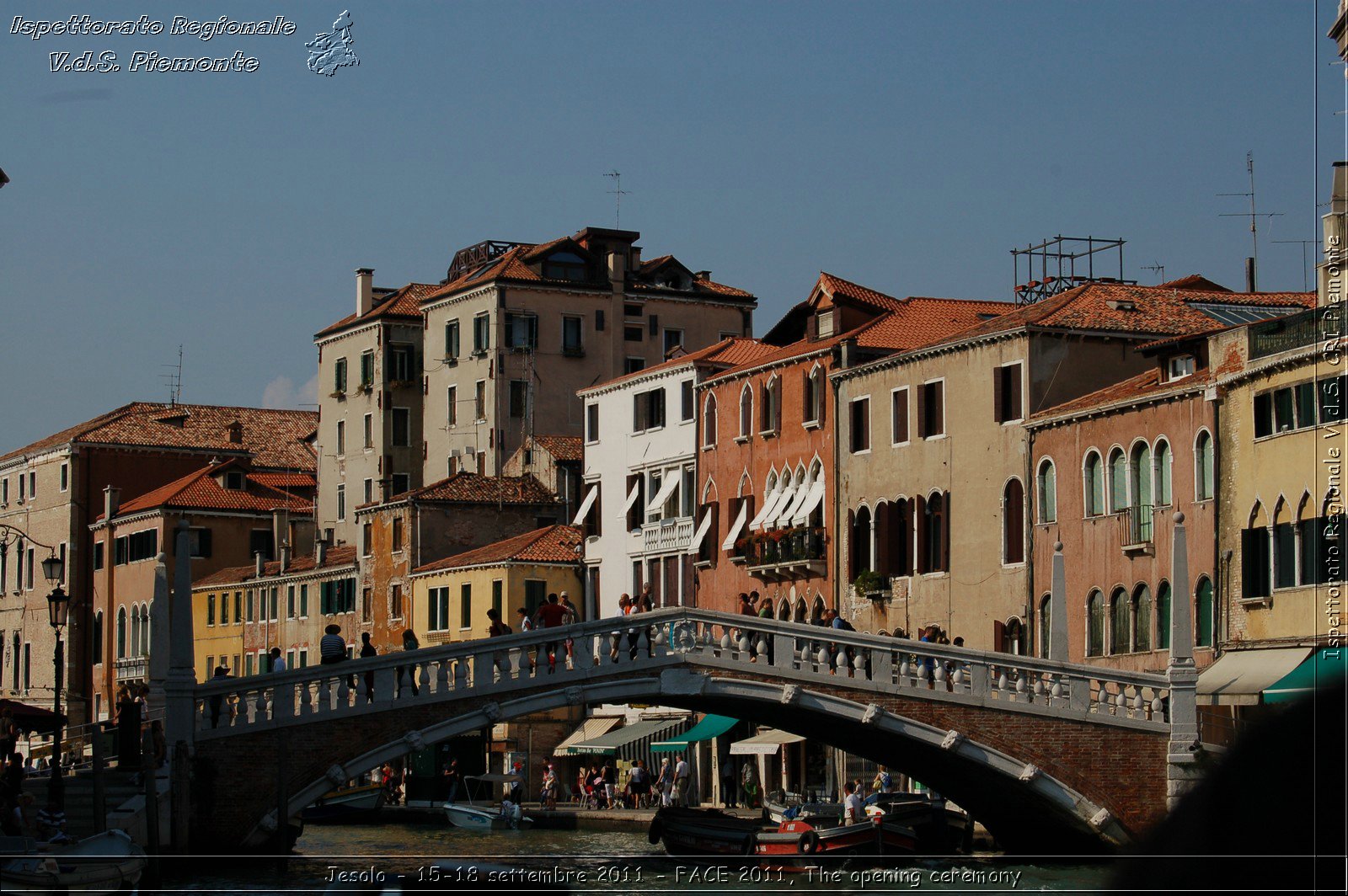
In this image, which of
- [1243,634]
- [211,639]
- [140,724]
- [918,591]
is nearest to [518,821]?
[918,591]

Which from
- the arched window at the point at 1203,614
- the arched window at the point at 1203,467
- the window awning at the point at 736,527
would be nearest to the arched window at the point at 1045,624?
the arched window at the point at 1203,614

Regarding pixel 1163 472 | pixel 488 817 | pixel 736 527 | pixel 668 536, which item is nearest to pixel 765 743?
pixel 736 527

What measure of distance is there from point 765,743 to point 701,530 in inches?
200

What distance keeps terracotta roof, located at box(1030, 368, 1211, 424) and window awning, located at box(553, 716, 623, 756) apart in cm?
1459

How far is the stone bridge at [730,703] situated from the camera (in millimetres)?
22078

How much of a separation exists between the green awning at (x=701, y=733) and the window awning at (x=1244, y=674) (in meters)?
12.8

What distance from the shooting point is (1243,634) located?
24.0 m

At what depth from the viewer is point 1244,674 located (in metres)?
23.0

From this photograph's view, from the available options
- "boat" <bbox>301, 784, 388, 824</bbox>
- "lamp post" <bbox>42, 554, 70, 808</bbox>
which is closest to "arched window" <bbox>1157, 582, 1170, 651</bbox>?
"lamp post" <bbox>42, 554, 70, 808</bbox>

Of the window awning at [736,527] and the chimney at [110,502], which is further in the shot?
the chimney at [110,502]

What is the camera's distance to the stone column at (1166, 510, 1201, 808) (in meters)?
21.8

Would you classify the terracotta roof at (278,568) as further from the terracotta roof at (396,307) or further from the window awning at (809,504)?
the window awning at (809,504)

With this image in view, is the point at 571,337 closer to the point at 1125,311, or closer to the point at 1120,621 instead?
the point at 1125,311

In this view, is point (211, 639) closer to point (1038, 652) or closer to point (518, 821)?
point (518, 821)
